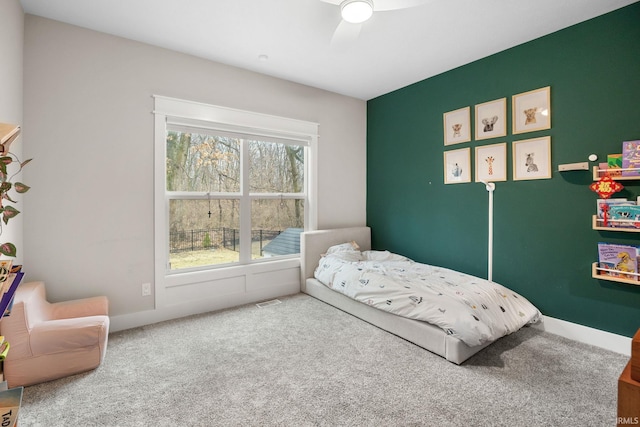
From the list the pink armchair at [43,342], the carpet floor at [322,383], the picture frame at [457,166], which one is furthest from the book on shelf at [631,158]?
the pink armchair at [43,342]

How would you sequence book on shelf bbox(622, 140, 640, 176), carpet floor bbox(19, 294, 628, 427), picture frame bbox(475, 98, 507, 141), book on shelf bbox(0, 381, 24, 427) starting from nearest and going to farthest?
book on shelf bbox(0, 381, 24, 427) → carpet floor bbox(19, 294, 628, 427) → book on shelf bbox(622, 140, 640, 176) → picture frame bbox(475, 98, 507, 141)

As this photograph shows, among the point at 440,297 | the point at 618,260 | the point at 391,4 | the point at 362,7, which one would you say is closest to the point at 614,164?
the point at 618,260

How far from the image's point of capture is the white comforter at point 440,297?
2322mm

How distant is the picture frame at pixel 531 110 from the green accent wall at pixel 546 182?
47 millimetres

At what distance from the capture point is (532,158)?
115 inches

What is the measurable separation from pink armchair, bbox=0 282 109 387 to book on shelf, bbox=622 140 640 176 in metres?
4.02

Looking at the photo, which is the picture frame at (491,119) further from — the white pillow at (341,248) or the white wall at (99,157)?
the white wall at (99,157)

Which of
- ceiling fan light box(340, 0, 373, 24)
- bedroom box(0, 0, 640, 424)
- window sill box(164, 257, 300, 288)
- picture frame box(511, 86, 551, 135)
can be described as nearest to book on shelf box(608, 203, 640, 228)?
bedroom box(0, 0, 640, 424)

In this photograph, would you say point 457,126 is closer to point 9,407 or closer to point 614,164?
point 614,164

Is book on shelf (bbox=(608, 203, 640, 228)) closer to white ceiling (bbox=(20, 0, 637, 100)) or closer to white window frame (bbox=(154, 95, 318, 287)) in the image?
white ceiling (bbox=(20, 0, 637, 100))

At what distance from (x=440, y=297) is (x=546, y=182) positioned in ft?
4.98

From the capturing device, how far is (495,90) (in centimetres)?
317

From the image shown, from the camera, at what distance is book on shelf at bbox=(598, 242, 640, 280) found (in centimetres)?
236

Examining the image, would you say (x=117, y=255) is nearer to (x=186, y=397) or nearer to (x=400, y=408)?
Result: (x=186, y=397)
